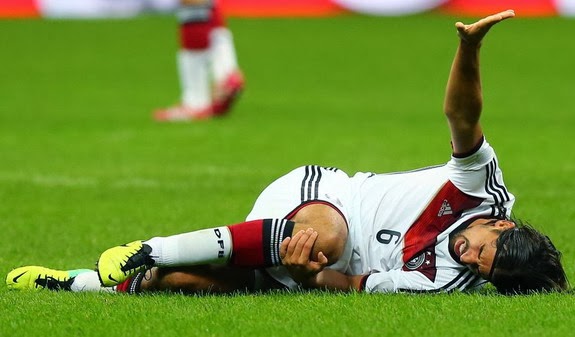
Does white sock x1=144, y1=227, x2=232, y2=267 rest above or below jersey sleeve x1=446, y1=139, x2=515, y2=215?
below

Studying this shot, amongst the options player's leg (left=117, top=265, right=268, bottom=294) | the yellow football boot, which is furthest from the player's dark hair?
the yellow football boot

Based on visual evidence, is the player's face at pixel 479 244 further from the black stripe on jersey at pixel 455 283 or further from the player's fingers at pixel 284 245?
the player's fingers at pixel 284 245

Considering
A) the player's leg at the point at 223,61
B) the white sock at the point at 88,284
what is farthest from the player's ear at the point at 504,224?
the player's leg at the point at 223,61

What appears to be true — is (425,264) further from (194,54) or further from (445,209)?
(194,54)

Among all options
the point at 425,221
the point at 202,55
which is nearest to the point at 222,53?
the point at 202,55

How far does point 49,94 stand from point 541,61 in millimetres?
7339

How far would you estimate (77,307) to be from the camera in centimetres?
511

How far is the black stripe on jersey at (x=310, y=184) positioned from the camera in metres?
5.53

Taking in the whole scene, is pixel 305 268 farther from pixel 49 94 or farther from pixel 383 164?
pixel 49 94

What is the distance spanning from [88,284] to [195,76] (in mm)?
7880

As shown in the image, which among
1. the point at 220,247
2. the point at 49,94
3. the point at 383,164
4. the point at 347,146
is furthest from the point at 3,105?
the point at 220,247

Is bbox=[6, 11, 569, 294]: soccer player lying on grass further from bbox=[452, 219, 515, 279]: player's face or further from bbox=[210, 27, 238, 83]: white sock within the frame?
bbox=[210, 27, 238, 83]: white sock

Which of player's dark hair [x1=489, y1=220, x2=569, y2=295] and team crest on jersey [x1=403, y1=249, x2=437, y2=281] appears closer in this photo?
player's dark hair [x1=489, y1=220, x2=569, y2=295]

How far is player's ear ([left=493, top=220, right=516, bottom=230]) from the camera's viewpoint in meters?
5.33
